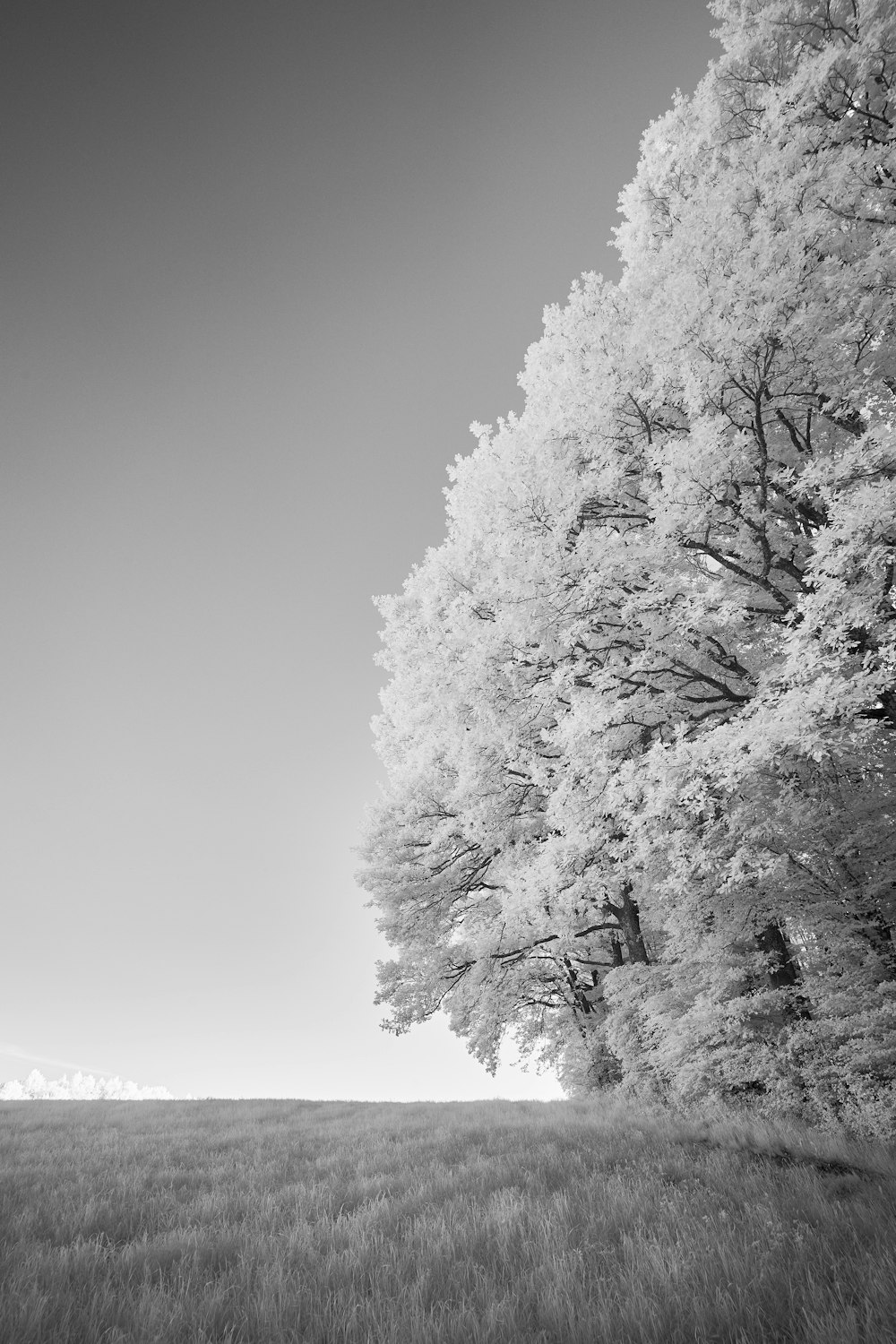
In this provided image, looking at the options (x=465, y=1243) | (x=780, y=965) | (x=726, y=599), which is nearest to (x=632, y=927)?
(x=780, y=965)

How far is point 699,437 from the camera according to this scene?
6.04 m

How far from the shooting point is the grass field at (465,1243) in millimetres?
2531

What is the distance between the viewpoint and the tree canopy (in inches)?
238

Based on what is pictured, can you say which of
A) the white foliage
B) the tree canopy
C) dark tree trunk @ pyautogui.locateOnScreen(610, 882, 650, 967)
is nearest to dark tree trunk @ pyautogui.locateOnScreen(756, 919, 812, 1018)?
the tree canopy

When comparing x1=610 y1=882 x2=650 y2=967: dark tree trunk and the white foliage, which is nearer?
x1=610 y1=882 x2=650 y2=967: dark tree trunk

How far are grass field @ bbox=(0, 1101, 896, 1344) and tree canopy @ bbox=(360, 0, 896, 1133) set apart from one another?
2705 millimetres

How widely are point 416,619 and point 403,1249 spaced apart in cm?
1041

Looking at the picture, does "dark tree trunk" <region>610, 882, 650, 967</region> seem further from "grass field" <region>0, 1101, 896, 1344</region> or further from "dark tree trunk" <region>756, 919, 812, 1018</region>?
"grass field" <region>0, 1101, 896, 1344</region>

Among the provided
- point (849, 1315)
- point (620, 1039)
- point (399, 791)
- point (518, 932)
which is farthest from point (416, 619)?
point (849, 1315)

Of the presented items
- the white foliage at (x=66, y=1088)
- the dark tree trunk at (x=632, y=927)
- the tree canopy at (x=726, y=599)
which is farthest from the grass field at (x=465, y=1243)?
the white foliage at (x=66, y=1088)

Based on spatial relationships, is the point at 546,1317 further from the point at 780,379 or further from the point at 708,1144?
the point at 780,379

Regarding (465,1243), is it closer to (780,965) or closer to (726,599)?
(726,599)

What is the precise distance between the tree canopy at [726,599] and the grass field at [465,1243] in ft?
8.87

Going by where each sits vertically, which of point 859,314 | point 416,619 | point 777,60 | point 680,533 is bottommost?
point 680,533
